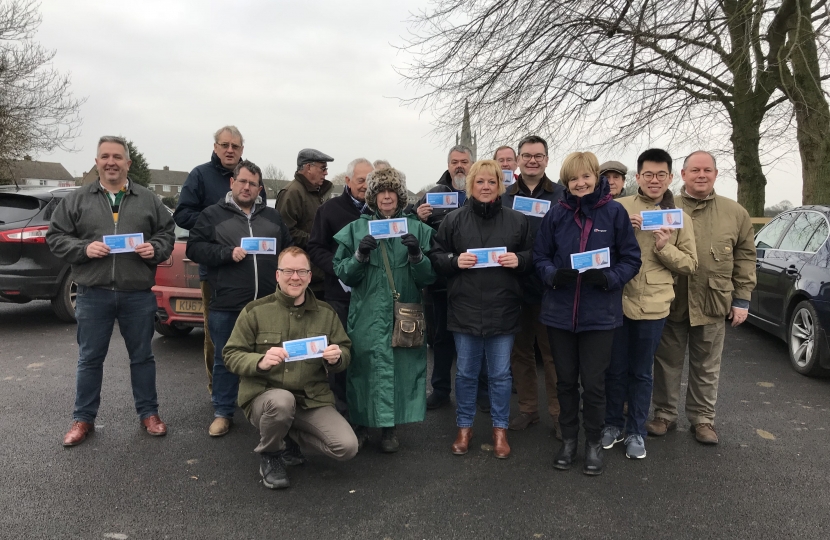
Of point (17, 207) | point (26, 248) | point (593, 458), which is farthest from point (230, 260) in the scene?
point (17, 207)

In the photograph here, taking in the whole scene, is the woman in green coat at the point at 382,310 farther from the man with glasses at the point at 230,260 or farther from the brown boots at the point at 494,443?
the man with glasses at the point at 230,260

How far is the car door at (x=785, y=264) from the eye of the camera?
5.75 meters

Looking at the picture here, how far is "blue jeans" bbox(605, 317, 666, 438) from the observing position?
3617 millimetres

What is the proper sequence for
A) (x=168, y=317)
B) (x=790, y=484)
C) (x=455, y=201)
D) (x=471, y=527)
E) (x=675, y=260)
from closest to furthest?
(x=471, y=527)
(x=790, y=484)
(x=675, y=260)
(x=455, y=201)
(x=168, y=317)

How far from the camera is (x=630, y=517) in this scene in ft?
9.47

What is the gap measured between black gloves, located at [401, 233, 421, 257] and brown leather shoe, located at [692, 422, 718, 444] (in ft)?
7.24

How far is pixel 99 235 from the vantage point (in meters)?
3.79

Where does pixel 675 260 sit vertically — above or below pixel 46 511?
above

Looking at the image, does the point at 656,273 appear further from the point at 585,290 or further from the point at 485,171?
the point at 485,171

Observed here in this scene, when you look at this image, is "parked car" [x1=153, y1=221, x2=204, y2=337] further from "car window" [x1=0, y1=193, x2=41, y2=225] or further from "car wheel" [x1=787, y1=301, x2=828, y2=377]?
"car wheel" [x1=787, y1=301, x2=828, y2=377]

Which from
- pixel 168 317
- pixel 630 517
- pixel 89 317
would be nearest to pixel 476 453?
pixel 630 517

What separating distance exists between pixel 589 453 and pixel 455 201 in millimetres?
1974

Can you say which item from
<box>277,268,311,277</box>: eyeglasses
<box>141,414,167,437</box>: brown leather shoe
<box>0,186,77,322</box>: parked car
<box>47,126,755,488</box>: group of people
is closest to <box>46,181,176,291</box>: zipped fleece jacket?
<box>47,126,755,488</box>: group of people

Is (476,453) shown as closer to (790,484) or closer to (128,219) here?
(790,484)
